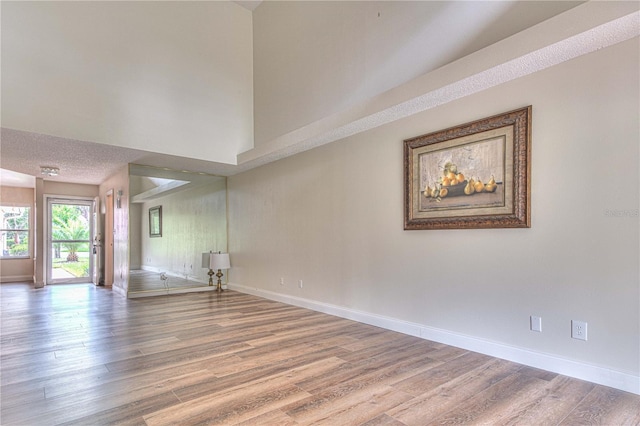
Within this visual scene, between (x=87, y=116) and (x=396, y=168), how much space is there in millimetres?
4256

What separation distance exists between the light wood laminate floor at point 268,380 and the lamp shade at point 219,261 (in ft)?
8.32

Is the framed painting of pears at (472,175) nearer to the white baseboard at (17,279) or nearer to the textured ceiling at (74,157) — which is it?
the textured ceiling at (74,157)

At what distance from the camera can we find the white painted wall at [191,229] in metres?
7.04

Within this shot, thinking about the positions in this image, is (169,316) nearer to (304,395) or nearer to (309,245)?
(309,245)

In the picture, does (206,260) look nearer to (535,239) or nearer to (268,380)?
A: (268,380)

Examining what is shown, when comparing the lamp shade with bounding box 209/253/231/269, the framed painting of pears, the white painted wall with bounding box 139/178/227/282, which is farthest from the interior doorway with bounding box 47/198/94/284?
the framed painting of pears

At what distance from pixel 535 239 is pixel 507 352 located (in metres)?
1.03

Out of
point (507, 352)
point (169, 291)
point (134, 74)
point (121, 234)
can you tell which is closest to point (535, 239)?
point (507, 352)

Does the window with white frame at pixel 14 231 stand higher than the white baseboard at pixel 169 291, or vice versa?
the window with white frame at pixel 14 231

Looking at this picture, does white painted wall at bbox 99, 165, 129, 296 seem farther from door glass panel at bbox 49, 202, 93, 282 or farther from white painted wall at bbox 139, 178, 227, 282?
door glass panel at bbox 49, 202, 93, 282

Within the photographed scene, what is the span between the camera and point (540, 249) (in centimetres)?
286

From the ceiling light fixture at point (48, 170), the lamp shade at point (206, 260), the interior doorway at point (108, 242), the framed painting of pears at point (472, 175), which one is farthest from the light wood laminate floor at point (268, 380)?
the interior doorway at point (108, 242)

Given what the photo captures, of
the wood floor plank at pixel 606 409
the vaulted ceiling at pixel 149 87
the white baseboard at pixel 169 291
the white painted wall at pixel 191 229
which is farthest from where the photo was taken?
the white painted wall at pixel 191 229

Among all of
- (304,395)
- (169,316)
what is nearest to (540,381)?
(304,395)
